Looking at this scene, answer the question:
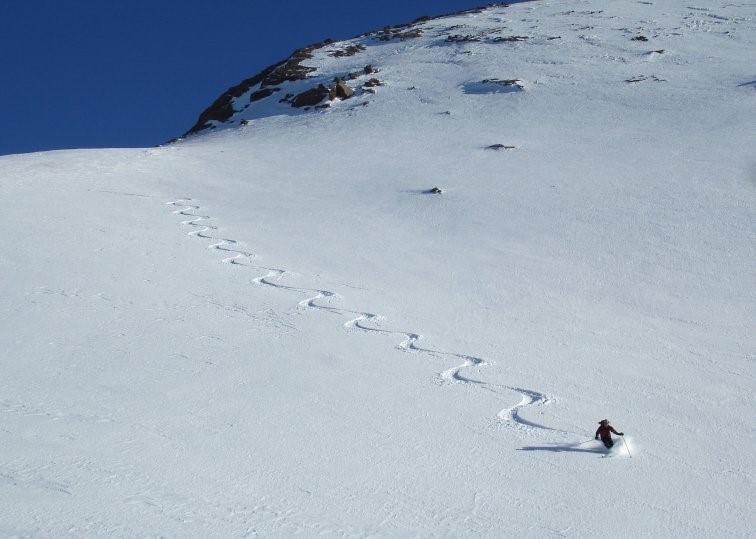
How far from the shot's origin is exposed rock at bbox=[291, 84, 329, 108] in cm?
3344

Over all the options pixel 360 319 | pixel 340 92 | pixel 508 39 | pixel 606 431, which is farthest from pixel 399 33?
pixel 606 431

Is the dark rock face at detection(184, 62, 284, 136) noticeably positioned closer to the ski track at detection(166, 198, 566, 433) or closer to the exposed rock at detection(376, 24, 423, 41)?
the exposed rock at detection(376, 24, 423, 41)

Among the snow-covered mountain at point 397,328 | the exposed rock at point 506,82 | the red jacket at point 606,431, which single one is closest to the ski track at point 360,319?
the snow-covered mountain at point 397,328

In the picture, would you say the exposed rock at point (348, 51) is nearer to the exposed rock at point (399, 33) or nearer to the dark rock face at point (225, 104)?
the exposed rock at point (399, 33)

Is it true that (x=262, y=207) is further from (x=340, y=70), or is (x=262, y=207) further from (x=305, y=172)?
(x=340, y=70)

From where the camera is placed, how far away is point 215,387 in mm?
8133

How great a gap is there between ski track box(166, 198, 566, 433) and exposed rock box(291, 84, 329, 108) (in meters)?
16.3

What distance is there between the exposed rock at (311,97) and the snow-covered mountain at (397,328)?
5713mm

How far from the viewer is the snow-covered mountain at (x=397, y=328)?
5.93m

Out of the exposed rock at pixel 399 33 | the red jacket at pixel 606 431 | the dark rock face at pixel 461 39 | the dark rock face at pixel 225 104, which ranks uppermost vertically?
the exposed rock at pixel 399 33

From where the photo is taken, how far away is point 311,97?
33719mm

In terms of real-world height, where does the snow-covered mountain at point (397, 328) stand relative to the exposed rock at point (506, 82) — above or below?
below

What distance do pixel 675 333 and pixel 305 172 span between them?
14.8m

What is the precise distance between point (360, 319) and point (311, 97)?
24439 millimetres
